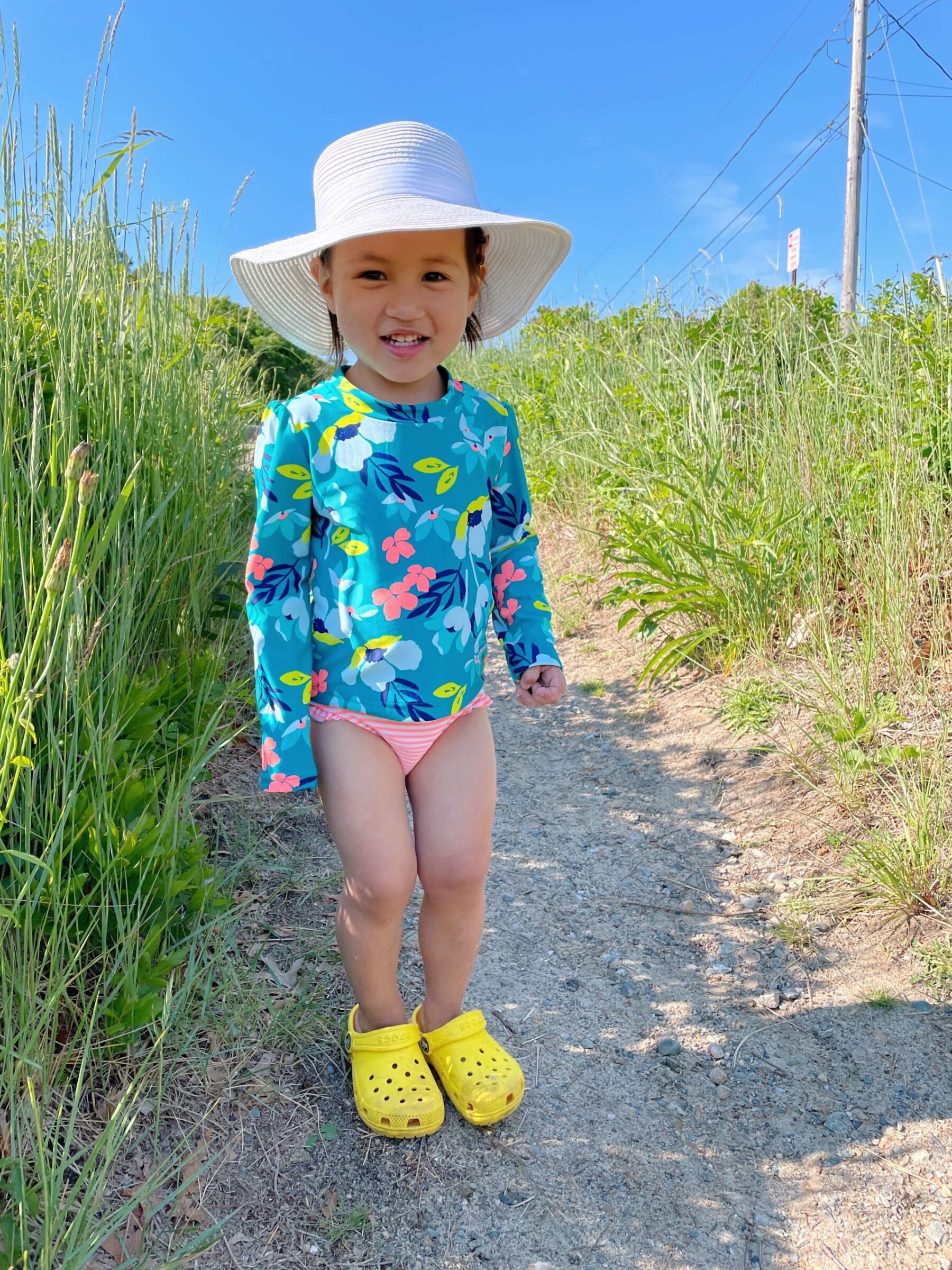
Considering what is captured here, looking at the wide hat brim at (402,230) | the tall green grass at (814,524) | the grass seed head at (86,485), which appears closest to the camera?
the grass seed head at (86,485)

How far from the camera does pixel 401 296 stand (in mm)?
1528

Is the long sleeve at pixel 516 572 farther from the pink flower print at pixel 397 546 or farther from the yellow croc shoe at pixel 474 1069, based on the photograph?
the yellow croc shoe at pixel 474 1069

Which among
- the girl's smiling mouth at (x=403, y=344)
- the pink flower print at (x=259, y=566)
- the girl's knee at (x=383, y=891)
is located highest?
the girl's smiling mouth at (x=403, y=344)

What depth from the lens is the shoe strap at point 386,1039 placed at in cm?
Result: 168

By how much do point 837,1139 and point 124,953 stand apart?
1.36 m

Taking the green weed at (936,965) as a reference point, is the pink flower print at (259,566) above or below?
above

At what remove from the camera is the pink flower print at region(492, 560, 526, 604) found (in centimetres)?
182

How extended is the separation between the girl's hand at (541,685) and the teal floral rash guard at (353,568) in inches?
6.9

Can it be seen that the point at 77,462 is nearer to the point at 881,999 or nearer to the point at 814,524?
the point at 881,999

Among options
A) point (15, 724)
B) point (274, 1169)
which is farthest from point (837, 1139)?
point (15, 724)

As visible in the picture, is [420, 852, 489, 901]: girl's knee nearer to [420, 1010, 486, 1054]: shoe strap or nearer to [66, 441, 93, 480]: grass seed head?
[420, 1010, 486, 1054]: shoe strap

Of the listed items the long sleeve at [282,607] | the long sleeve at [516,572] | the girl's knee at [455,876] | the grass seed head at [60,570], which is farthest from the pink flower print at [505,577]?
the grass seed head at [60,570]

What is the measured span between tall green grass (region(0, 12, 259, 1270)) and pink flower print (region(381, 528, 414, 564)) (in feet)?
1.38

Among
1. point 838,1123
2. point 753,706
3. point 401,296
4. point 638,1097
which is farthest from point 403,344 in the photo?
point 753,706
